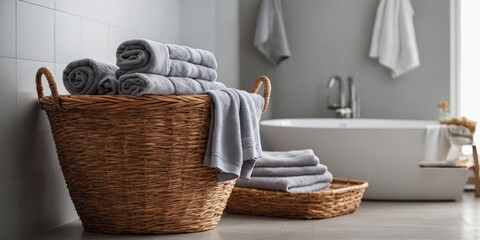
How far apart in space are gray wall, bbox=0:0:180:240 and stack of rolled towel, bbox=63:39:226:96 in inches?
6.5

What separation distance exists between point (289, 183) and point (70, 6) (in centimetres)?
121

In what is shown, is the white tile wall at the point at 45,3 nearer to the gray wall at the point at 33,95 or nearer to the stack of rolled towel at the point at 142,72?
the gray wall at the point at 33,95

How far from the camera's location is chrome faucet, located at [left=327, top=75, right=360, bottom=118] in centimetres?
534

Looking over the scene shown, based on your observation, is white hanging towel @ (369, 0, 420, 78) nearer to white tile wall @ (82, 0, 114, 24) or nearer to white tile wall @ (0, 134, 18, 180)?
white tile wall @ (82, 0, 114, 24)

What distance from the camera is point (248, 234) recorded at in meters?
2.91

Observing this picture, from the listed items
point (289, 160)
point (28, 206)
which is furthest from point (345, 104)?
point (28, 206)

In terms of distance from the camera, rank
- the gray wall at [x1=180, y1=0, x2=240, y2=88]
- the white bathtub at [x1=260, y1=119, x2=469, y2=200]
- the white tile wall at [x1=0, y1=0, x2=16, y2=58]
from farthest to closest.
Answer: the gray wall at [x1=180, y1=0, x2=240, y2=88], the white bathtub at [x1=260, y1=119, x2=469, y2=200], the white tile wall at [x1=0, y1=0, x2=16, y2=58]

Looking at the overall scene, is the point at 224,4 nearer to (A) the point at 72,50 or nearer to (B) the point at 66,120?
(A) the point at 72,50

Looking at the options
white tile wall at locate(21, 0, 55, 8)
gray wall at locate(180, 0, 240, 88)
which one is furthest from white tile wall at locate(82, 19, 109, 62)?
gray wall at locate(180, 0, 240, 88)

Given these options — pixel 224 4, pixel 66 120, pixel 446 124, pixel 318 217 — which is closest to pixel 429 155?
pixel 446 124

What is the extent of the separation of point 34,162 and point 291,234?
39.5 inches

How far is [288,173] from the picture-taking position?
343 cm

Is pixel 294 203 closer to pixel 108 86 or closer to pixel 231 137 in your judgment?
pixel 231 137

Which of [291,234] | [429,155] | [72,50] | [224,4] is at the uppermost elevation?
[224,4]
